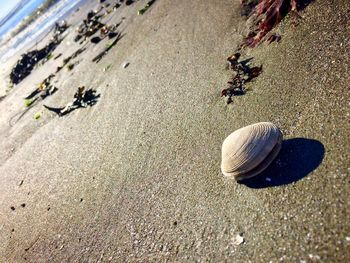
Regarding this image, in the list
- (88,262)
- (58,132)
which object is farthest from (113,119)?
(88,262)

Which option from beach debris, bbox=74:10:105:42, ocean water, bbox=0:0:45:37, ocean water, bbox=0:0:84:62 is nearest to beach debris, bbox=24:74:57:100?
beach debris, bbox=74:10:105:42

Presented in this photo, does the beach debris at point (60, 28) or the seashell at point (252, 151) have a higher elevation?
the beach debris at point (60, 28)

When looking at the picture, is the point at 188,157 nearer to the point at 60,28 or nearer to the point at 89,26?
the point at 89,26

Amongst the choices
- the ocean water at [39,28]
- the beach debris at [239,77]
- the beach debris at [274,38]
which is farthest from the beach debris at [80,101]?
the ocean water at [39,28]

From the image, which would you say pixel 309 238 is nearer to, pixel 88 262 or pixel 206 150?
pixel 206 150

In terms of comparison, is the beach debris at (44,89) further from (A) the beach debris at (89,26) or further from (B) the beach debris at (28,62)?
(B) the beach debris at (28,62)

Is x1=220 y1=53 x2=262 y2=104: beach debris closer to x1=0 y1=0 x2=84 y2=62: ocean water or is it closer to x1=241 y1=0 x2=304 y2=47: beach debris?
x1=241 y1=0 x2=304 y2=47: beach debris

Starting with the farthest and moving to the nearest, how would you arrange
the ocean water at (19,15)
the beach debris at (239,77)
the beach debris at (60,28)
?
the ocean water at (19,15)
the beach debris at (60,28)
the beach debris at (239,77)
